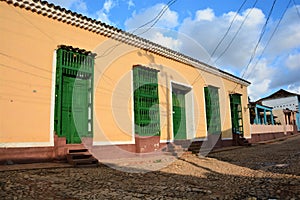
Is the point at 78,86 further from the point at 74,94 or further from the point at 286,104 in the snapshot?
the point at 286,104

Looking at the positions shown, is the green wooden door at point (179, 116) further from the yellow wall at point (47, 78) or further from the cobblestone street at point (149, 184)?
the cobblestone street at point (149, 184)

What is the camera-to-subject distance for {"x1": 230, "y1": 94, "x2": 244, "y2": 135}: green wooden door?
1485 cm

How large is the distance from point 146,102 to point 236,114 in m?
8.07

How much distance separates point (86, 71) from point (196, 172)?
4067mm

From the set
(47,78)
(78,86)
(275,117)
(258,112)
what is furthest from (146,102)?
(275,117)

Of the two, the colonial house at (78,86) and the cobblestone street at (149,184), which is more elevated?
the colonial house at (78,86)

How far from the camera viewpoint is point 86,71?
738 cm

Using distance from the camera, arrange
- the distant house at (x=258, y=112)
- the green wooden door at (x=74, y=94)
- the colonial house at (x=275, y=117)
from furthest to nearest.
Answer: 1. the distant house at (x=258, y=112)
2. the colonial house at (x=275, y=117)
3. the green wooden door at (x=74, y=94)

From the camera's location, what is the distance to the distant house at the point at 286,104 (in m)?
26.9

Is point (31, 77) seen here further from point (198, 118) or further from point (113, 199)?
point (198, 118)

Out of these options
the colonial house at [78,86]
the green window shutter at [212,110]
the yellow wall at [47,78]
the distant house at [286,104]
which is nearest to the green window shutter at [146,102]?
the colonial house at [78,86]

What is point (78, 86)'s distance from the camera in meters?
7.32

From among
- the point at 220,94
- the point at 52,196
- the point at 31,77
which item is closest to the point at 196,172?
the point at 52,196

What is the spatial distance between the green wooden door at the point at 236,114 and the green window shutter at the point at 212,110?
1.69 metres
